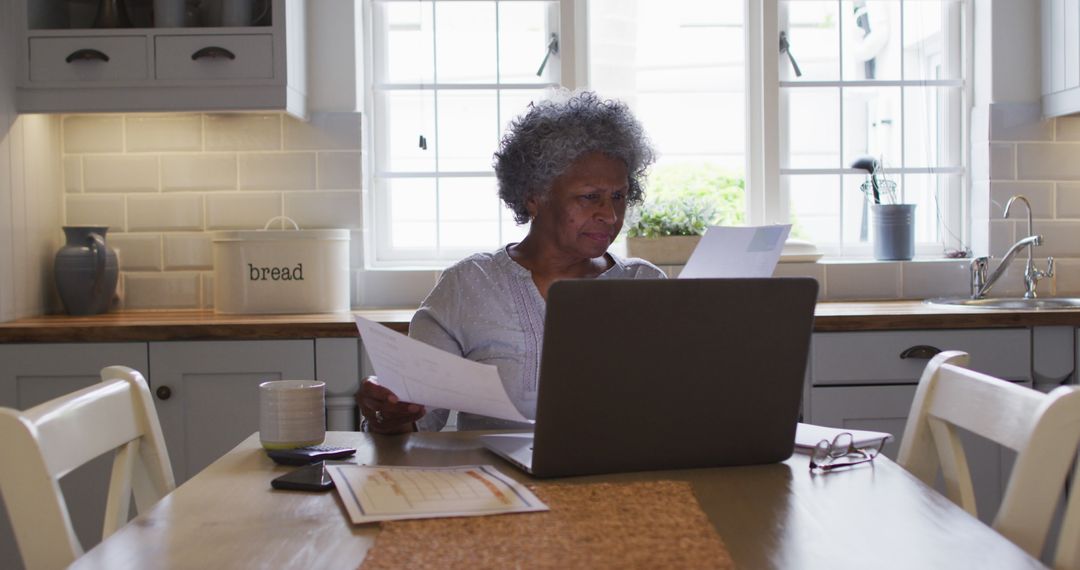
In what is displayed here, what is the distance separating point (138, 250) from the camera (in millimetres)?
3416

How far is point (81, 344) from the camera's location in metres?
2.83

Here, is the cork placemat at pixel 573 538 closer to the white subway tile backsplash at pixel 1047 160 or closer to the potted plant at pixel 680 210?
the potted plant at pixel 680 210

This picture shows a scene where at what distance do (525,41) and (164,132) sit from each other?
3.80 ft

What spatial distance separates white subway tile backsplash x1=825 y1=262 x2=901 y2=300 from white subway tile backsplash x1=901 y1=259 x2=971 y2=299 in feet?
0.13

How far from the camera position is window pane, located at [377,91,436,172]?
3584 millimetres

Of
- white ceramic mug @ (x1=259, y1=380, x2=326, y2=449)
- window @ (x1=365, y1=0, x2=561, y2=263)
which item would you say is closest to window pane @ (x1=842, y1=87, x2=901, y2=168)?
window @ (x1=365, y1=0, x2=561, y2=263)

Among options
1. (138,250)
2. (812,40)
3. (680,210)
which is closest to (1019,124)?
(812,40)

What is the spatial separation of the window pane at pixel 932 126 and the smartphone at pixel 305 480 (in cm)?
279

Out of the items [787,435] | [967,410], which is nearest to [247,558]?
[787,435]

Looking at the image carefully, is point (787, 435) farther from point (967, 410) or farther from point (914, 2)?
point (914, 2)

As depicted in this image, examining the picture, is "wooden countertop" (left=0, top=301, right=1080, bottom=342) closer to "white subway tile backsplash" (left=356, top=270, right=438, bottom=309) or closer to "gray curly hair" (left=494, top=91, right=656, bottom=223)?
"white subway tile backsplash" (left=356, top=270, right=438, bottom=309)

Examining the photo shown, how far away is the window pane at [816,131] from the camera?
360cm

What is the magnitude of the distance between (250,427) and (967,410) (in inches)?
75.6

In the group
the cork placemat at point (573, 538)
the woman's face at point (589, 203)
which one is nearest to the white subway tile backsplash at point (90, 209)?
the woman's face at point (589, 203)
